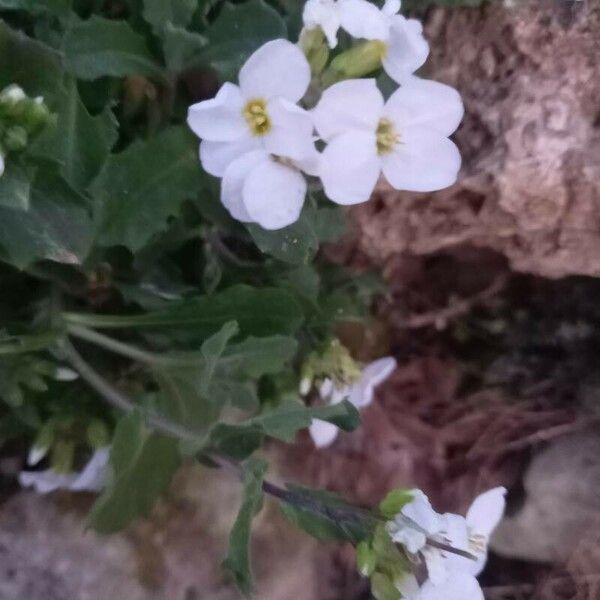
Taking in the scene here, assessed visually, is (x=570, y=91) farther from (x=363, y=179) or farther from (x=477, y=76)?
(x=363, y=179)

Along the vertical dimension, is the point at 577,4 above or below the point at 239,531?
above

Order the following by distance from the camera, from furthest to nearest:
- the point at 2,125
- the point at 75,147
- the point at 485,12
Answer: the point at 485,12 < the point at 75,147 < the point at 2,125

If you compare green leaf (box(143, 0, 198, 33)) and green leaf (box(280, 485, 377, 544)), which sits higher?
green leaf (box(143, 0, 198, 33))

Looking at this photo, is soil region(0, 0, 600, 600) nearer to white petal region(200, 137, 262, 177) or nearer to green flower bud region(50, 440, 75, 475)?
green flower bud region(50, 440, 75, 475)

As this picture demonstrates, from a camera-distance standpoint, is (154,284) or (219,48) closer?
(219,48)

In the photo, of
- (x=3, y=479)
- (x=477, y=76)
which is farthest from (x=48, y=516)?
(x=477, y=76)

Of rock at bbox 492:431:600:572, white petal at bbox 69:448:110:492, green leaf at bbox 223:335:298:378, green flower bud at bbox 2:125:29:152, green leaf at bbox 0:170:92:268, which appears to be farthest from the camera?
rock at bbox 492:431:600:572

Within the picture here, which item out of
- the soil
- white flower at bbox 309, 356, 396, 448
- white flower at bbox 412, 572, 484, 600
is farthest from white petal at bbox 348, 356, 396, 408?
white flower at bbox 412, 572, 484, 600

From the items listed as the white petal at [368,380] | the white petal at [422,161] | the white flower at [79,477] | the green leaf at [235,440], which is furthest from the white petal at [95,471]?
the white petal at [422,161]
